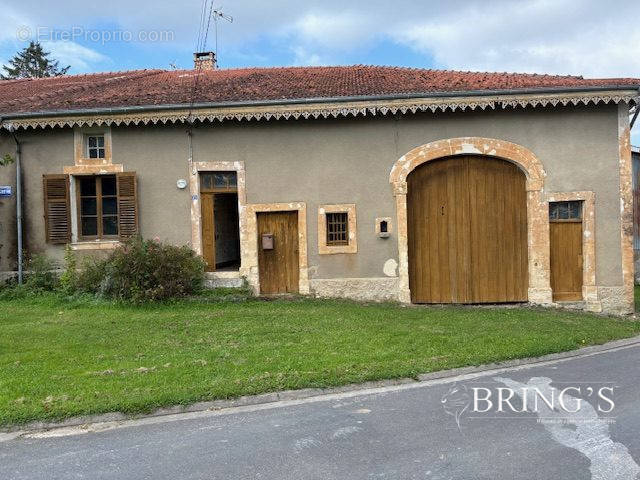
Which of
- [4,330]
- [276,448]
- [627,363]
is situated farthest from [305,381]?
[4,330]

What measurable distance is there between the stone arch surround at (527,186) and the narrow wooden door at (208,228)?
414cm

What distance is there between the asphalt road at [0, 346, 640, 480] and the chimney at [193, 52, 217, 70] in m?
14.9

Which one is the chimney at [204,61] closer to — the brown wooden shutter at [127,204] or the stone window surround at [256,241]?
the brown wooden shutter at [127,204]

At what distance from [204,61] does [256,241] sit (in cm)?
899

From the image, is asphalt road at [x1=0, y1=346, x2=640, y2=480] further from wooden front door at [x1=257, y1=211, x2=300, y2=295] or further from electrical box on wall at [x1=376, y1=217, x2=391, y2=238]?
wooden front door at [x1=257, y1=211, x2=300, y2=295]

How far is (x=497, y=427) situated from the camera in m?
4.32

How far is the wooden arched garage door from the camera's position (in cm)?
1110

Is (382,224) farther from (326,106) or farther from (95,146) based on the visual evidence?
(95,146)

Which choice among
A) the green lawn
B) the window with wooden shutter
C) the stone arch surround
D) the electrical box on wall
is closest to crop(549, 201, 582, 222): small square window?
the stone arch surround

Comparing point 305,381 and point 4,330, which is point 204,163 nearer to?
point 4,330

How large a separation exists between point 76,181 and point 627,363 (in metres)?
11.2

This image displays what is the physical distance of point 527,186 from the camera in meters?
10.9

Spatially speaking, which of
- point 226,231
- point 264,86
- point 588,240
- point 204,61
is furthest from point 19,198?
point 588,240

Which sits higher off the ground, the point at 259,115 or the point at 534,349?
the point at 259,115
